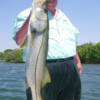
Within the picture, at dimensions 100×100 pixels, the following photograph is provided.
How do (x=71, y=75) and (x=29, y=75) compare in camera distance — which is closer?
(x=29, y=75)

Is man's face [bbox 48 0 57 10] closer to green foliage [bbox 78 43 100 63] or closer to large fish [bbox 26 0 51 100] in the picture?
large fish [bbox 26 0 51 100]

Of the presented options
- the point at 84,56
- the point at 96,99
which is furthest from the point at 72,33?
the point at 84,56

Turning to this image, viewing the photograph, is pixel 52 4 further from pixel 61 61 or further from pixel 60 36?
pixel 61 61

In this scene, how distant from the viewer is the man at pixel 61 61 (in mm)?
5988

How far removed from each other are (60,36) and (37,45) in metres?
1.17

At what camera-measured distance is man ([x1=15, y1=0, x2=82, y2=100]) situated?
5.99 m

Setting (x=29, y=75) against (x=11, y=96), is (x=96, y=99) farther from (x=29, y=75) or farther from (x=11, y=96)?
(x=29, y=75)

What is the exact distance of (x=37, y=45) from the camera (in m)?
4.95

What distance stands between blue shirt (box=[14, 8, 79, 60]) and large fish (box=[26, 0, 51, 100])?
0.92 m

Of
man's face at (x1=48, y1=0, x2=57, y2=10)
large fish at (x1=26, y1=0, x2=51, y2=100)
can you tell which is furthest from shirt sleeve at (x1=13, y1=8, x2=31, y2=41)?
large fish at (x1=26, y1=0, x2=51, y2=100)

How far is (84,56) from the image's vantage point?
108375 mm

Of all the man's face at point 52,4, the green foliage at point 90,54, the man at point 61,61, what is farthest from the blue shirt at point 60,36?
the green foliage at point 90,54

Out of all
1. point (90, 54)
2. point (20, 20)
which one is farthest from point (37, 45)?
point (90, 54)

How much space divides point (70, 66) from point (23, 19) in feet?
3.06
